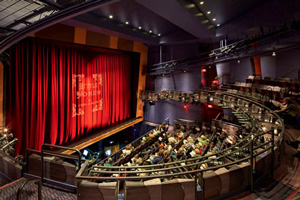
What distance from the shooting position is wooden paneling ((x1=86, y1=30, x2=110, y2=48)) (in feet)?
35.0

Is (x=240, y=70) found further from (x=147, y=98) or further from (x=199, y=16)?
(x=147, y=98)

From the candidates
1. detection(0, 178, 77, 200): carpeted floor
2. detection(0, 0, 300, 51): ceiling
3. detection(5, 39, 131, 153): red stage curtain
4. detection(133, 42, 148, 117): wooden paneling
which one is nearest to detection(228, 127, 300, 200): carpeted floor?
detection(0, 178, 77, 200): carpeted floor

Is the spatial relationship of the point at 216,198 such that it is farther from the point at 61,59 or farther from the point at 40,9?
the point at 61,59

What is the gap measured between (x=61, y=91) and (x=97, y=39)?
11.2ft

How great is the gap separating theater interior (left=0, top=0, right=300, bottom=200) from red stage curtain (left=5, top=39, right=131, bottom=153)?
0.05 metres

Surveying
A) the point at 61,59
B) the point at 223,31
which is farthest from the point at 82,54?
the point at 223,31

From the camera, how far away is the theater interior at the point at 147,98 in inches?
136

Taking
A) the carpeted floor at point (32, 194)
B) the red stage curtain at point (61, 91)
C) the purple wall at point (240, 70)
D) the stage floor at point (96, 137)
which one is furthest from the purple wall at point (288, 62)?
the carpeted floor at point (32, 194)

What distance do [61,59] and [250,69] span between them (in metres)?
10.9

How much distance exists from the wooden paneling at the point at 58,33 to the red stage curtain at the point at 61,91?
0.65 m

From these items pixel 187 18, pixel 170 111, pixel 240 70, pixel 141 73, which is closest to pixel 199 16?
pixel 187 18

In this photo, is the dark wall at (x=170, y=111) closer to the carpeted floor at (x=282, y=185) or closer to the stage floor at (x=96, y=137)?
the stage floor at (x=96, y=137)

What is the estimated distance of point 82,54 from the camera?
11.5 meters

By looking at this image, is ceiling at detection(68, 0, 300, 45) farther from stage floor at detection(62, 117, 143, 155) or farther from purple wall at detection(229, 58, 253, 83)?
stage floor at detection(62, 117, 143, 155)
